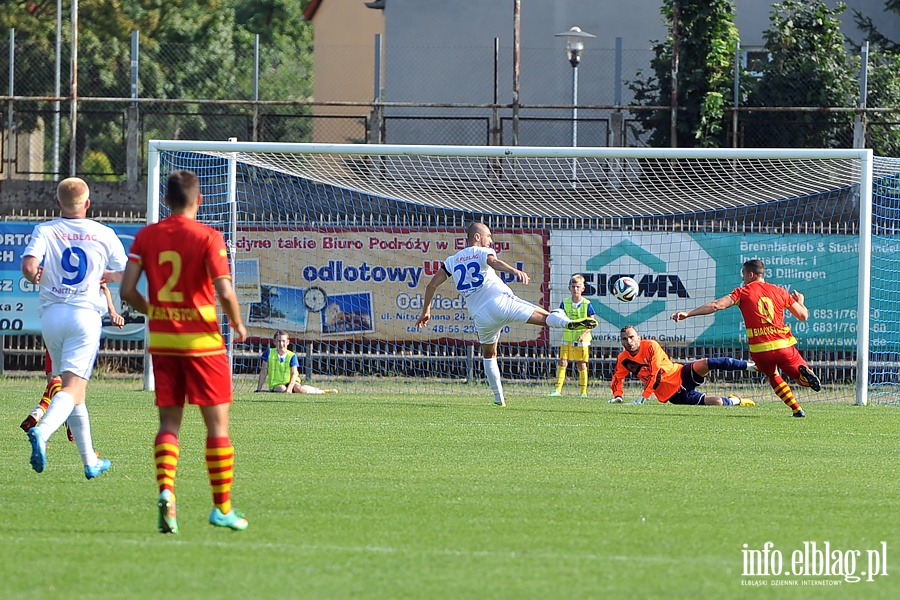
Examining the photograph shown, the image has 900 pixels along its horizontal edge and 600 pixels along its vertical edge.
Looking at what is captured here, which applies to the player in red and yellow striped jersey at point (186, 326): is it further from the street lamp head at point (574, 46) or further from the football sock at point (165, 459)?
the street lamp head at point (574, 46)

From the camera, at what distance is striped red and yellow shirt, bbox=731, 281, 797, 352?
13039mm

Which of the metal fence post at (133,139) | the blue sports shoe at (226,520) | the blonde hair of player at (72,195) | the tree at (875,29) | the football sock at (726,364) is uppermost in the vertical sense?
the tree at (875,29)

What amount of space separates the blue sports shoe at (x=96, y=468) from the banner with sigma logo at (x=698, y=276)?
11136 mm

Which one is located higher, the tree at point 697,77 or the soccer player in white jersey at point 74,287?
the tree at point 697,77

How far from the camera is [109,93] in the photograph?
32594 millimetres

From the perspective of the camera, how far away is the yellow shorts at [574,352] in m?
16.8

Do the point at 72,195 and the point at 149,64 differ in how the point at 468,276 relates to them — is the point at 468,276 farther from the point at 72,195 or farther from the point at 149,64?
the point at 149,64

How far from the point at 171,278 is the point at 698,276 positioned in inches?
522

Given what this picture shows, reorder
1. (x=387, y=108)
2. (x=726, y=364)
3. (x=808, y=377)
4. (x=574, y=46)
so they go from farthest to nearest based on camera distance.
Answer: (x=387, y=108)
(x=574, y=46)
(x=726, y=364)
(x=808, y=377)

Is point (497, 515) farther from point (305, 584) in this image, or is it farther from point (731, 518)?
point (305, 584)

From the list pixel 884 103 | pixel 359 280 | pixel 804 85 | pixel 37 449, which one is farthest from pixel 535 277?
pixel 37 449

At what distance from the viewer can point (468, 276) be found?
13.5m

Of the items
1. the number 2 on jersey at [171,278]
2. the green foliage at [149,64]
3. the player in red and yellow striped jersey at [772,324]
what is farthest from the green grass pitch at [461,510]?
the green foliage at [149,64]

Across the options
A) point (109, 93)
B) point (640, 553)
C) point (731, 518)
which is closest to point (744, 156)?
point (731, 518)
